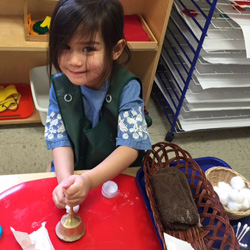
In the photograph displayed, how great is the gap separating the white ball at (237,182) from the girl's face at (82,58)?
50 cm

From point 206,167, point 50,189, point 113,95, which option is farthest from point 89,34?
point 206,167

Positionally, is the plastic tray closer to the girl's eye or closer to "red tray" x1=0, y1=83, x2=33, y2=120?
the girl's eye

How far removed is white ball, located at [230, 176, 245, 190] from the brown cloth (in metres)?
0.22

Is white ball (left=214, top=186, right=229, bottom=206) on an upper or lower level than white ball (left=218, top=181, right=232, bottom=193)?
lower

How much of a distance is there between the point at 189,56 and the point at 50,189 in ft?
3.52

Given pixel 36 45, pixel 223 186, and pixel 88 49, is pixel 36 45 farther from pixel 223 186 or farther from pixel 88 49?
pixel 223 186

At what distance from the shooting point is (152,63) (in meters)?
1.60

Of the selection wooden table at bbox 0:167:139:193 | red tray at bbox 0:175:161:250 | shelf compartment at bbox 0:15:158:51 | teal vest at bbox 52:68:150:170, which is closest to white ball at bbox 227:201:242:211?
red tray at bbox 0:175:161:250

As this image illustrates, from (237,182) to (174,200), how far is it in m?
0.28

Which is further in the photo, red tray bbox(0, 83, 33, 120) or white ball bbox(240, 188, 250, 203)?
red tray bbox(0, 83, 33, 120)

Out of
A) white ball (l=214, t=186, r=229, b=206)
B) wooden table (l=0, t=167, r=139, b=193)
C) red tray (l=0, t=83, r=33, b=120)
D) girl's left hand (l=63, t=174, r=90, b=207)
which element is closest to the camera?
girl's left hand (l=63, t=174, r=90, b=207)

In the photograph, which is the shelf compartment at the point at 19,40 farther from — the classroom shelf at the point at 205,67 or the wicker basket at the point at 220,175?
the wicker basket at the point at 220,175

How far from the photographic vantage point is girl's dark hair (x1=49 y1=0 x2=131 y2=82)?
66 centimetres

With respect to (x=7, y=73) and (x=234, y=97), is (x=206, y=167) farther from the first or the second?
(x=7, y=73)
